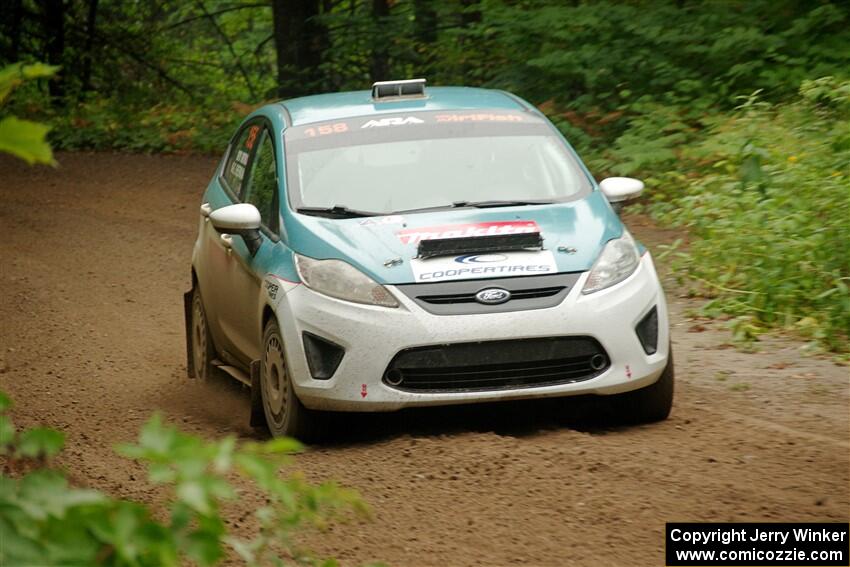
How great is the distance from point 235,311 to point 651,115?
8.14 meters

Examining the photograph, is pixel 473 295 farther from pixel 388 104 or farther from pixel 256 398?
pixel 388 104

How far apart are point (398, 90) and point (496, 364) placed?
266 centimetres

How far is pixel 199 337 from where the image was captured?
9062 millimetres

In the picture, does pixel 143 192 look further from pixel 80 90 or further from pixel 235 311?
pixel 235 311

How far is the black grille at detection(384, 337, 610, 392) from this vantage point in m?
6.36

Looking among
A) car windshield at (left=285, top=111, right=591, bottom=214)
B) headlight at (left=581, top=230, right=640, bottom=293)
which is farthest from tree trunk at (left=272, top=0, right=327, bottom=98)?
headlight at (left=581, top=230, right=640, bottom=293)

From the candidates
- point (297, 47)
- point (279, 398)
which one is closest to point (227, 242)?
point (279, 398)

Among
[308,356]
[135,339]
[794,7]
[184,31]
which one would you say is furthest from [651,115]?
[184,31]

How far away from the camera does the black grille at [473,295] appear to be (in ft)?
20.9

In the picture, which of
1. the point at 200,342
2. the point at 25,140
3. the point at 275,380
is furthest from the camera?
the point at 200,342

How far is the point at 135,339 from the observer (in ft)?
35.2

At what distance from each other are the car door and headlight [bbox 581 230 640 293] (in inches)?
67.2

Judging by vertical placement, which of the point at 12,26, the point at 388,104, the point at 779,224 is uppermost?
the point at 388,104

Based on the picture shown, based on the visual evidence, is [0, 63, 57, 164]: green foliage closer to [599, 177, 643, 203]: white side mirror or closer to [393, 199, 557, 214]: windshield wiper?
[393, 199, 557, 214]: windshield wiper
